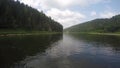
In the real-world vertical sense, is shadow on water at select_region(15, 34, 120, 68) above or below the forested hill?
below

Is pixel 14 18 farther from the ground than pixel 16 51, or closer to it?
farther from the ground

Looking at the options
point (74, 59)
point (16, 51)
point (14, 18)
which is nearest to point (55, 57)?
point (74, 59)

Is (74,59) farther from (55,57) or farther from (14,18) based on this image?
(14,18)

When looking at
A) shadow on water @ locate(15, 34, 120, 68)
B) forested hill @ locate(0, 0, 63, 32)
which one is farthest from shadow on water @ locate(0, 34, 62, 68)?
forested hill @ locate(0, 0, 63, 32)

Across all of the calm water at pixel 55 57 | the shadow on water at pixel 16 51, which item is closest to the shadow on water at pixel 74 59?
the calm water at pixel 55 57

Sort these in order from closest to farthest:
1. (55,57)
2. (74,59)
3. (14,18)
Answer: (74,59)
(55,57)
(14,18)

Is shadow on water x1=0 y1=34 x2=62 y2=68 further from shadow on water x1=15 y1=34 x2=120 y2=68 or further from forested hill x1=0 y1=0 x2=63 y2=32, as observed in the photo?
forested hill x1=0 y1=0 x2=63 y2=32

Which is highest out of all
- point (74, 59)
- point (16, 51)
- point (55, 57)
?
point (16, 51)

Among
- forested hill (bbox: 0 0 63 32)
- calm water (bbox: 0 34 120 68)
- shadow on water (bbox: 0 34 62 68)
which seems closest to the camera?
calm water (bbox: 0 34 120 68)

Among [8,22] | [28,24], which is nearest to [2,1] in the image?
[8,22]

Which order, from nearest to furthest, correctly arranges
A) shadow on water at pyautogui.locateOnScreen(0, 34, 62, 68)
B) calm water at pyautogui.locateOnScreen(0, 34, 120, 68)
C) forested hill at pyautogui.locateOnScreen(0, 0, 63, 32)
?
calm water at pyautogui.locateOnScreen(0, 34, 120, 68) → shadow on water at pyautogui.locateOnScreen(0, 34, 62, 68) → forested hill at pyautogui.locateOnScreen(0, 0, 63, 32)

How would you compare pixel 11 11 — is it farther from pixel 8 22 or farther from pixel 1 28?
pixel 1 28

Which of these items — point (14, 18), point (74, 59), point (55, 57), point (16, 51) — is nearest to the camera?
point (74, 59)

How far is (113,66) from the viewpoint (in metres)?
23.9
